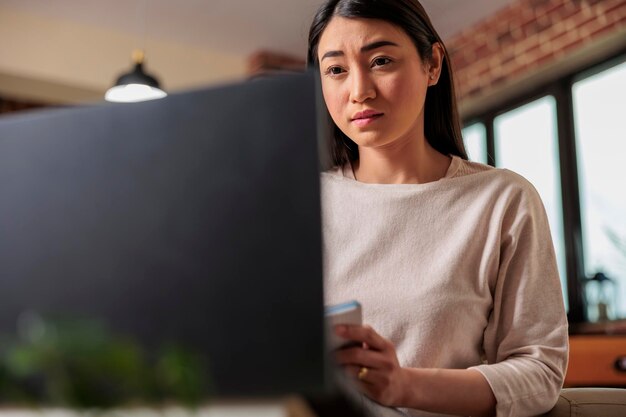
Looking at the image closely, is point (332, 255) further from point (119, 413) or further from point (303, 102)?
point (119, 413)

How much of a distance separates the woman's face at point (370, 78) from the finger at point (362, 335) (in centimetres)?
50

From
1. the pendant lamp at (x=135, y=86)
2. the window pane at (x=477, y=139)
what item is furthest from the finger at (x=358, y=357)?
the window pane at (x=477, y=139)

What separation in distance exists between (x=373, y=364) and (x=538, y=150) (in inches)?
167

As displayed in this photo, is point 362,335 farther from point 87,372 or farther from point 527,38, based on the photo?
point 527,38

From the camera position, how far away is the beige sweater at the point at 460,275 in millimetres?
1089

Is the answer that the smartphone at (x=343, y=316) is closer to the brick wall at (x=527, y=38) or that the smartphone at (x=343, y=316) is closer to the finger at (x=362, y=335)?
the finger at (x=362, y=335)

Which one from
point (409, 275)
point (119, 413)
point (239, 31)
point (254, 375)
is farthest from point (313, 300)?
point (239, 31)

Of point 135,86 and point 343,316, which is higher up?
point 135,86

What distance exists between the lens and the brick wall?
432 cm

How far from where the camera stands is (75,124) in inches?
→ 23.3

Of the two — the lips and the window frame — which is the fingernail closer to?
the lips

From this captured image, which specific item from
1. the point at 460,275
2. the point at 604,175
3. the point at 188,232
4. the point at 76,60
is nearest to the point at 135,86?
the point at 76,60

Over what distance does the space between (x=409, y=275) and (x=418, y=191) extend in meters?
0.15

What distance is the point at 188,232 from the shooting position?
1.75ft
